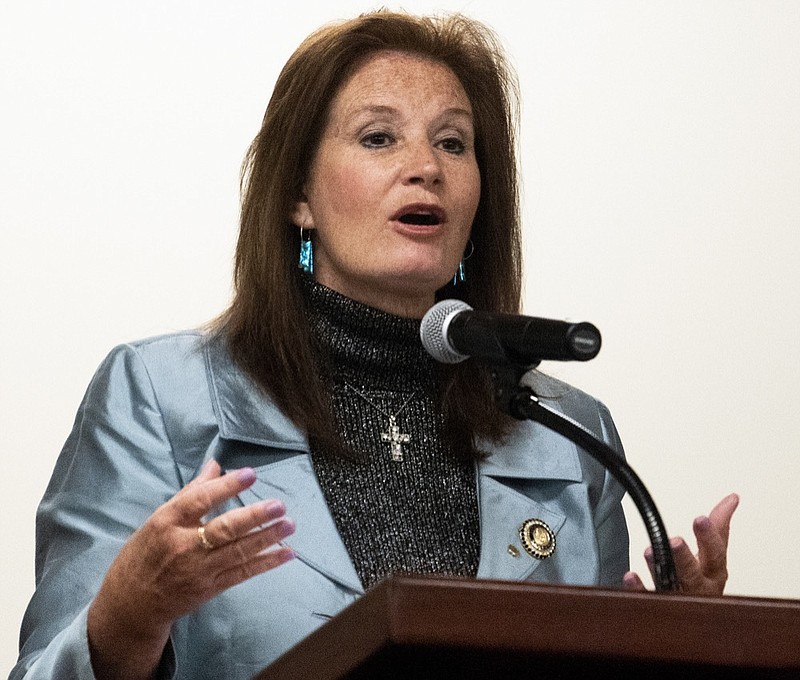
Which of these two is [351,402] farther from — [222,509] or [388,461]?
[222,509]

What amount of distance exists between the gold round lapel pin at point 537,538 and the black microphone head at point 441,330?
1.99 ft

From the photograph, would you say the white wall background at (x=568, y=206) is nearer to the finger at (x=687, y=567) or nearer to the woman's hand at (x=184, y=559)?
the woman's hand at (x=184, y=559)

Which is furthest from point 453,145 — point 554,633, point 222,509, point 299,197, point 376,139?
point 554,633

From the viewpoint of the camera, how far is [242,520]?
1269mm

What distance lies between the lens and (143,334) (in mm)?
2477

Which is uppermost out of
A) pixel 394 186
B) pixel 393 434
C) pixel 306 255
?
pixel 394 186

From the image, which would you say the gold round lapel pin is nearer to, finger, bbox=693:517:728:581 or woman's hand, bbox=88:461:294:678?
finger, bbox=693:517:728:581

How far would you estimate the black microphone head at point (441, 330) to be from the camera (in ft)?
4.95

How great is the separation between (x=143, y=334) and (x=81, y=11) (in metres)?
0.54

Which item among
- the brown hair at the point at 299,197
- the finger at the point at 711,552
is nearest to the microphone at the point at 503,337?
the finger at the point at 711,552

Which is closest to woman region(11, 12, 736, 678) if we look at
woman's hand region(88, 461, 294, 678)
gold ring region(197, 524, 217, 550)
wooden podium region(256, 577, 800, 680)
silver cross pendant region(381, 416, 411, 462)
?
silver cross pendant region(381, 416, 411, 462)

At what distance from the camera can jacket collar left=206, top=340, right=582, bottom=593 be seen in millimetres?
1948

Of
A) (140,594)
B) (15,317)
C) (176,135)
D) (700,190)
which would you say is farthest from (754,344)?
(140,594)

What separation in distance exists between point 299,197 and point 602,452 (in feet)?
3.49
